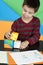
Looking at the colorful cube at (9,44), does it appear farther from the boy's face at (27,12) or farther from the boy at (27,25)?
the boy's face at (27,12)

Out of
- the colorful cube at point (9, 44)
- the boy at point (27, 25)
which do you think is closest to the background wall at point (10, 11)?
the boy at point (27, 25)

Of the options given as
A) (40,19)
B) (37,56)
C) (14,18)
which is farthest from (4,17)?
(37,56)

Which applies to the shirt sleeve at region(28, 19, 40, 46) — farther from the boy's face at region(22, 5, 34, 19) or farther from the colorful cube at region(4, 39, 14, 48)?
the colorful cube at region(4, 39, 14, 48)

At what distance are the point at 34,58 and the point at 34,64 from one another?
0.09 metres

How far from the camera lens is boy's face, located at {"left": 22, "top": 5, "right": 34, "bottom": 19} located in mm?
1529

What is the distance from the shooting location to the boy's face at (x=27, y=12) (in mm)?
1529

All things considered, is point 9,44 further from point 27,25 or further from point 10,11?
point 10,11

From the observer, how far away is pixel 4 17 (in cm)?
173

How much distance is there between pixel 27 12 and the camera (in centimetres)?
154

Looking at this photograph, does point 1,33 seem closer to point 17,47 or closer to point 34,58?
point 17,47

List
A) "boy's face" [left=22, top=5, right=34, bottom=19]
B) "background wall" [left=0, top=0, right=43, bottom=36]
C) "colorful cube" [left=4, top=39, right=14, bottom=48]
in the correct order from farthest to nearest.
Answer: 1. "background wall" [left=0, top=0, right=43, bottom=36]
2. "boy's face" [left=22, top=5, right=34, bottom=19]
3. "colorful cube" [left=4, top=39, right=14, bottom=48]

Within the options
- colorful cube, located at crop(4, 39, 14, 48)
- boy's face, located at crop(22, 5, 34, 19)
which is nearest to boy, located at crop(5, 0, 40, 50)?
boy's face, located at crop(22, 5, 34, 19)

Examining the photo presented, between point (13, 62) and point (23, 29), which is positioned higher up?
point (23, 29)

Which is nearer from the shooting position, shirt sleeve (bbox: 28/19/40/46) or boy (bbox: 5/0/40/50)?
shirt sleeve (bbox: 28/19/40/46)
